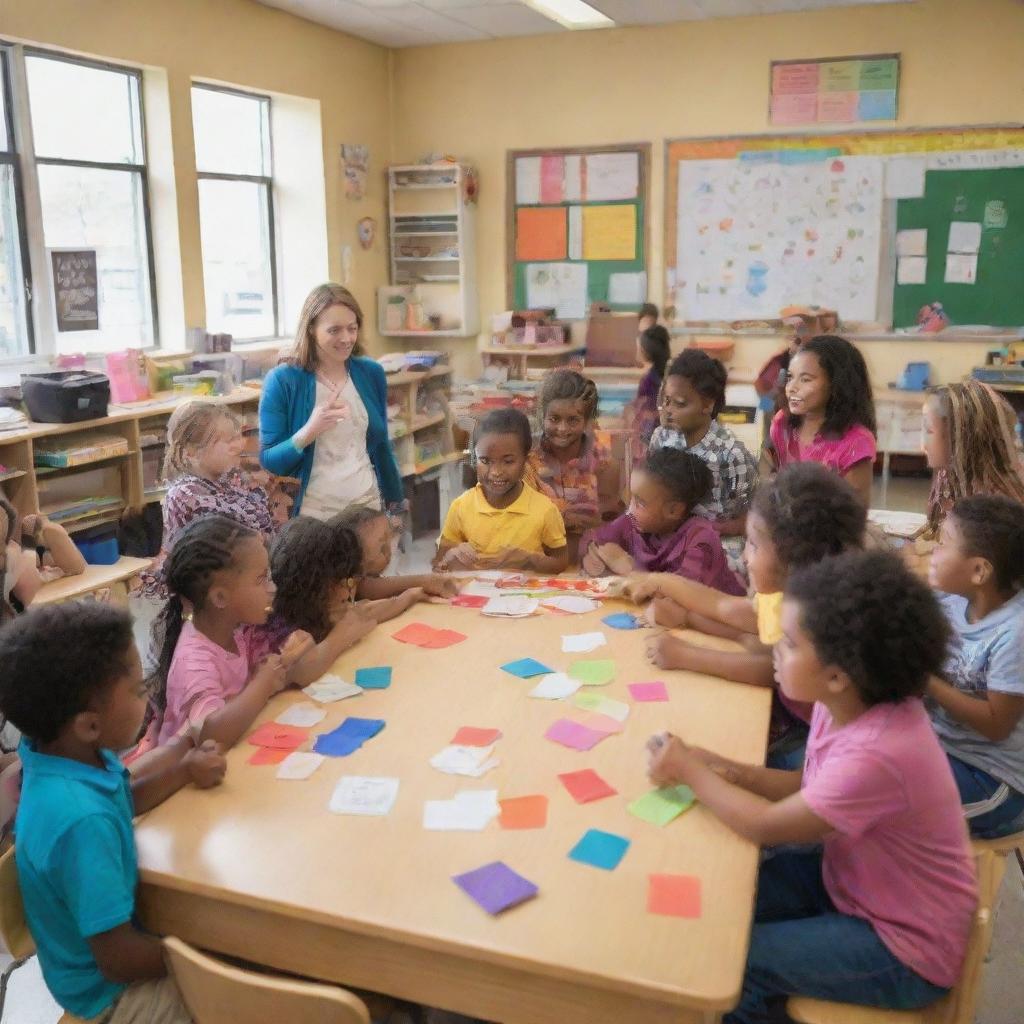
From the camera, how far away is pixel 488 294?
25.0ft

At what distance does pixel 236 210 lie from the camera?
257 inches

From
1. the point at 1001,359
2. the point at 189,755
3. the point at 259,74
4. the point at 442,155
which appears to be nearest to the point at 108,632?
the point at 189,755

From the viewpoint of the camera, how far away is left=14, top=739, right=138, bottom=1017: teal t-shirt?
1.33 m

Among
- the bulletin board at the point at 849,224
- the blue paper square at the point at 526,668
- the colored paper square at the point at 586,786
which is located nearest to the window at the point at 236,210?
the bulletin board at the point at 849,224

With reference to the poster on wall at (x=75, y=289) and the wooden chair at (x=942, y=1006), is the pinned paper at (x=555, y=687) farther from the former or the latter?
the poster on wall at (x=75, y=289)

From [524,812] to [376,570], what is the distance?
1280 mm

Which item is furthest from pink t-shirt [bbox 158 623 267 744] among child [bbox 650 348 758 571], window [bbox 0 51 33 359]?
window [bbox 0 51 33 359]

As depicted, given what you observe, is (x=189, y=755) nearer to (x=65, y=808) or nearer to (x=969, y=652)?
(x=65, y=808)

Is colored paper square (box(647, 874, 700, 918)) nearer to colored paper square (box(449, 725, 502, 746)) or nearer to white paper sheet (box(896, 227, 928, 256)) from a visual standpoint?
colored paper square (box(449, 725, 502, 746))

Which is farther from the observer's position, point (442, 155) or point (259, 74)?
point (442, 155)

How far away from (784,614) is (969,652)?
0.61 meters

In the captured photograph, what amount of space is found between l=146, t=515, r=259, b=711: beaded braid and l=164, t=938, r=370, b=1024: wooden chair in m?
0.83

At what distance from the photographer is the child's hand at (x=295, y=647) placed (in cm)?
196

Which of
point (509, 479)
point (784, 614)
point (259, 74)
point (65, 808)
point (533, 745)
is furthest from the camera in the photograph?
point (259, 74)
